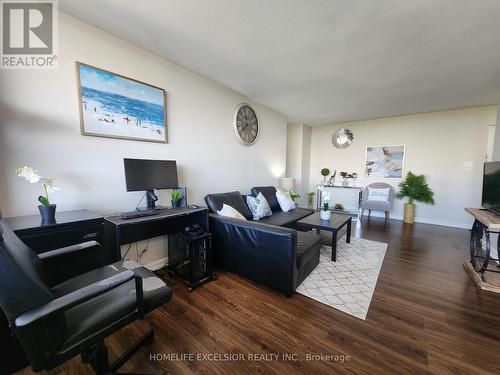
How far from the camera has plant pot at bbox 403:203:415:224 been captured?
15.6 ft

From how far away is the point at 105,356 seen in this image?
1.13 metres

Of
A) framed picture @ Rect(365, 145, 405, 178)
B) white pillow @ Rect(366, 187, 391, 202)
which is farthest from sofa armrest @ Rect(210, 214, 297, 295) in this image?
framed picture @ Rect(365, 145, 405, 178)

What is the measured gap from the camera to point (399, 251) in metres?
3.14

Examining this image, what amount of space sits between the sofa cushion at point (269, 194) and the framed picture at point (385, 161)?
3.01m

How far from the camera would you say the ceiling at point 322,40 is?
169 cm

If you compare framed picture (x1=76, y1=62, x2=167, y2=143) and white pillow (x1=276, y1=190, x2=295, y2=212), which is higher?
framed picture (x1=76, y1=62, x2=167, y2=143)

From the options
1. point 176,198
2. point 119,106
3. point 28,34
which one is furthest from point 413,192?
point 28,34

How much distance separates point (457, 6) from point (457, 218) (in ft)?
15.2

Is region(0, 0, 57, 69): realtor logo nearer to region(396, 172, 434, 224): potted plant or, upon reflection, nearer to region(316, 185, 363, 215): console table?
region(316, 185, 363, 215): console table

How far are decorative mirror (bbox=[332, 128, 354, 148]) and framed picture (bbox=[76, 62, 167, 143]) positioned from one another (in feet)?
16.3

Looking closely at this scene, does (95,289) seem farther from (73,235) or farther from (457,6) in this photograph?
(457,6)

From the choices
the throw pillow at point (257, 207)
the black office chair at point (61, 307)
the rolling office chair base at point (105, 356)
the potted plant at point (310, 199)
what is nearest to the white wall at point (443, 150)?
the potted plant at point (310, 199)

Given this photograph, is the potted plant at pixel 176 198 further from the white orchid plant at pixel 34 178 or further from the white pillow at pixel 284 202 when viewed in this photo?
the white pillow at pixel 284 202

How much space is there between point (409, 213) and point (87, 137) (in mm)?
6128
